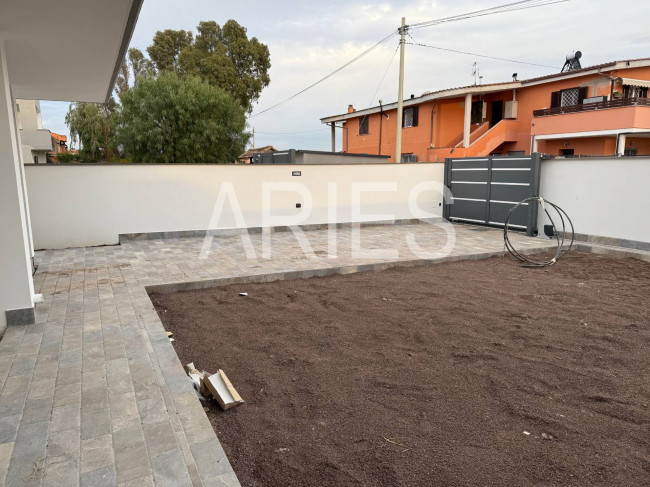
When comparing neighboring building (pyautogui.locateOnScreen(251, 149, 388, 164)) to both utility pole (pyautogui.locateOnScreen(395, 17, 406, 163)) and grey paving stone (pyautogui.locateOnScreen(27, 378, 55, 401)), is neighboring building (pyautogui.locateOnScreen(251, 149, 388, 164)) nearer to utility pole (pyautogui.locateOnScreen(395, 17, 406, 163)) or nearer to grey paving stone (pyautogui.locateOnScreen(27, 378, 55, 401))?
utility pole (pyautogui.locateOnScreen(395, 17, 406, 163))

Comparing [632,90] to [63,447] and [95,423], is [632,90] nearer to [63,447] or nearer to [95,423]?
[95,423]

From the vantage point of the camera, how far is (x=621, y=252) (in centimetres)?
855

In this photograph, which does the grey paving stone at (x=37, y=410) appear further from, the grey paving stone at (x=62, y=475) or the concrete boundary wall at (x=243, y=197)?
the concrete boundary wall at (x=243, y=197)

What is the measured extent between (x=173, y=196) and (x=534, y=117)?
17.1 metres

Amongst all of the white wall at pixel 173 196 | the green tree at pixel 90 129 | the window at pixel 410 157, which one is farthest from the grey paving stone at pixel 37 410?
the green tree at pixel 90 129

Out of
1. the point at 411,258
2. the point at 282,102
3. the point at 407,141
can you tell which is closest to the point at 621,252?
the point at 411,258

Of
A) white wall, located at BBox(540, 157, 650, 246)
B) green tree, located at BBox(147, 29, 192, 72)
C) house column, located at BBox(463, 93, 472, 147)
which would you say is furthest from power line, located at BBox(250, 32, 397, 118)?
white wall, located at BBox(540, 157, 650, 246)

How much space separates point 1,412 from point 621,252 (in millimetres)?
Result: 9998

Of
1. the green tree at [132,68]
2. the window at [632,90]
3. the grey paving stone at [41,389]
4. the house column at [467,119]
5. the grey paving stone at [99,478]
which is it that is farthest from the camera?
the green tree at [132,68]

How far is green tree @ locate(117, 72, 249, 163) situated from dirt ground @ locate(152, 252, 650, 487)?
15.9 metres

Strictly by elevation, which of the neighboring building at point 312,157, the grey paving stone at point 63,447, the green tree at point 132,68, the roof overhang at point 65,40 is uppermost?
the green tree at point 132,68

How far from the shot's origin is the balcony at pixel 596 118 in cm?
1620

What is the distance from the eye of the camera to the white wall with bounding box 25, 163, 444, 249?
351 inches

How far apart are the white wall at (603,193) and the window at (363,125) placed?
690 inches
